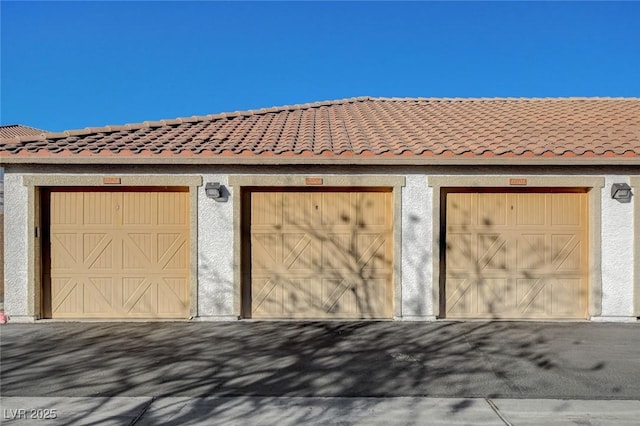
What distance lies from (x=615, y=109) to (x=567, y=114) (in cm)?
144

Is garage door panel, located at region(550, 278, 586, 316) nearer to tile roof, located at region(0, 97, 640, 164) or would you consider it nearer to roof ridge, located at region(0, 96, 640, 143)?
tile roof, located at region(0, 97, 640, 164)

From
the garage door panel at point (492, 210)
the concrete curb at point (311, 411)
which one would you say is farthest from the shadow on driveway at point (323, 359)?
the garage door panel at point (492, 210)

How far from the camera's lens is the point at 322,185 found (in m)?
7.02

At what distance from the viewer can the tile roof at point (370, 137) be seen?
6.85 metres

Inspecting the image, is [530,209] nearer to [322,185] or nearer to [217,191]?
[322,185]

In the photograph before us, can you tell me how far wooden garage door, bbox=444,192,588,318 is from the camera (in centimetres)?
710

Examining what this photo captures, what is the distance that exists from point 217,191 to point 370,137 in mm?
3148

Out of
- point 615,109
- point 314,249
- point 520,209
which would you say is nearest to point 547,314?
point 520,209

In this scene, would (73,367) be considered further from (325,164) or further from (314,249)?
(325,164)

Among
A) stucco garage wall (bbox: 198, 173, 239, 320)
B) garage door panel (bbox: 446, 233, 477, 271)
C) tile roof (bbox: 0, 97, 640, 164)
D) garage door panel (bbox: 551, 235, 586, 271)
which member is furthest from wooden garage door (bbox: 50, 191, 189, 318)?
garage door panel (bbox: 551, 235, 586, 271)

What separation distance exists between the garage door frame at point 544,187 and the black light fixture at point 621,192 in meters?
0.18

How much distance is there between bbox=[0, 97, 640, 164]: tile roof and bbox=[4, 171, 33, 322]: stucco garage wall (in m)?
0.55

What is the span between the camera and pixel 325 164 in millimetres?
6914

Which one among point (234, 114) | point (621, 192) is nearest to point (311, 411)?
point (621, 192)
